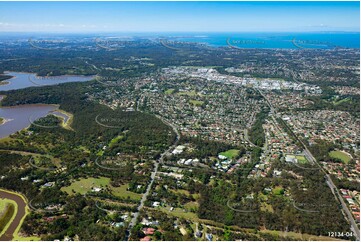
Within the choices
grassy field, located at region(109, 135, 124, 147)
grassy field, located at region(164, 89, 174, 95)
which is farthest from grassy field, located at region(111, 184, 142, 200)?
grassy field, located at region(164, 89, 174, 95)

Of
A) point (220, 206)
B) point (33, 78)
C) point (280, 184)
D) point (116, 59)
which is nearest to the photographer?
point (220, 206)

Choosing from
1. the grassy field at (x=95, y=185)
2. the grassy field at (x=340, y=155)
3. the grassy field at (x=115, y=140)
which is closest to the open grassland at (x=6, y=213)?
the grassy field at (x=95, y=185)

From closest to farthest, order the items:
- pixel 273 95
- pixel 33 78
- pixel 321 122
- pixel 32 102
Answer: pixel 321 122 → pixel 32 102 → pixel 273 95 → pixel 33 78

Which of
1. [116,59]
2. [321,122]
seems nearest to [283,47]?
[116,59]

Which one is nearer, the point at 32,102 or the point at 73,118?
the point at 73,118

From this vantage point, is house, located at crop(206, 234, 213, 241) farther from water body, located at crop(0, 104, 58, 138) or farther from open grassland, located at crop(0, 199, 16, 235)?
water body, located at crop(0, 104, 58, 138)

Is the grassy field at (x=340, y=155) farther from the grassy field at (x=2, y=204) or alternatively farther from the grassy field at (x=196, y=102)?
the grassy field at (x=2, y=204)

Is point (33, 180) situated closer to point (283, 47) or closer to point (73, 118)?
point (73, 118)
